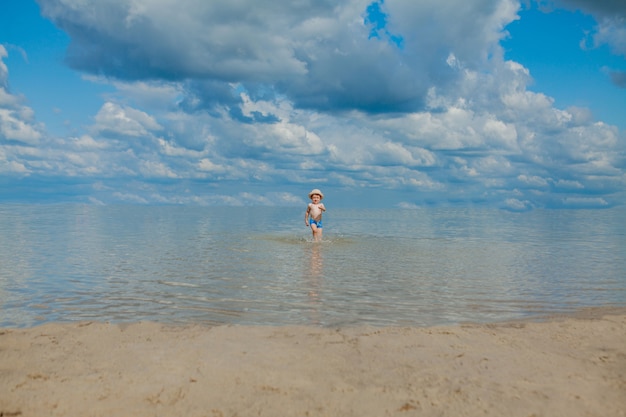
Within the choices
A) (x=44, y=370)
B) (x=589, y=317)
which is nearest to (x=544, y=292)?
(x=589, y=317)

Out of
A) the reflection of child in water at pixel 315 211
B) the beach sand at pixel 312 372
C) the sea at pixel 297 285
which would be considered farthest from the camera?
the reflection of child in water at pixel 315 211

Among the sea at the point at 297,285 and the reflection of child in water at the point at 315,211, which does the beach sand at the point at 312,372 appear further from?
the reflection of child in water at the point at 315,211

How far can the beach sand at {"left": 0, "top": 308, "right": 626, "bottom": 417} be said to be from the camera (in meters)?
4.90

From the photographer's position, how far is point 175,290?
42.3ft

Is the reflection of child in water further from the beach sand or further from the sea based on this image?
the beach sand

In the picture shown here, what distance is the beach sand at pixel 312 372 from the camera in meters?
4.90

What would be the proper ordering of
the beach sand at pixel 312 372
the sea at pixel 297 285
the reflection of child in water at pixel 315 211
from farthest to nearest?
the reflection of child in water at pixel 315 211
the sea at pixel 297 285
the beach sand at pixel 312 372

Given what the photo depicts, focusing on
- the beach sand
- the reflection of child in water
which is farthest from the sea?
the reflection of child in water

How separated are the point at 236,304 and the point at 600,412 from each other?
8.11 m

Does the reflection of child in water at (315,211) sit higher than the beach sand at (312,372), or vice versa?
the reflection of child in water at (315,211)

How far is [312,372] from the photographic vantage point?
589 centimetres

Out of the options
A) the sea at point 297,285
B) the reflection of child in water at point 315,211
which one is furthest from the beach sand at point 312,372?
the reflection of child in water at point 315,211

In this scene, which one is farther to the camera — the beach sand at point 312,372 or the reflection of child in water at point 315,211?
the reflection of child in water at point 315,211

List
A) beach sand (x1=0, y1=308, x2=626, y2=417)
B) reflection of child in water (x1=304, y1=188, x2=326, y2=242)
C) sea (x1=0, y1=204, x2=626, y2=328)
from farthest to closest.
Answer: reflection of child in water (x1=304, y1=188, x2=326, y2=242)
sea (x1=0, y1=204, x2=626, y2=328)
beach sand (x1=0, y1=308, x2=626, y2=417)
